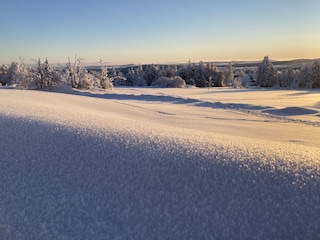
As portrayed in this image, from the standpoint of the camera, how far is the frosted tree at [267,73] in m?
50.1

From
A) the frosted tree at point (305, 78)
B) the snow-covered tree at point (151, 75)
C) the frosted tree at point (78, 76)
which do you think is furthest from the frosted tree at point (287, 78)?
the frosted tree at point (78, 76)

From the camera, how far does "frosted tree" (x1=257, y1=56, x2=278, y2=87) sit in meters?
50.1

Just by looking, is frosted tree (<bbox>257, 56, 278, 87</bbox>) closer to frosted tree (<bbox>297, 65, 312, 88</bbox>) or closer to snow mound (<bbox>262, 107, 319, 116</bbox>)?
frosted tree (<bbox>297, 65, 312, 88</bbox>)

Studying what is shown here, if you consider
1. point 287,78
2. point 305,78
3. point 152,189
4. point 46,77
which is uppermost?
point 46,77

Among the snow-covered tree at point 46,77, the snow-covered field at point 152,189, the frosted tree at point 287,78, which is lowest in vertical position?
the frosted tree at point 287,78

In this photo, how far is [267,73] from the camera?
50.2 meters

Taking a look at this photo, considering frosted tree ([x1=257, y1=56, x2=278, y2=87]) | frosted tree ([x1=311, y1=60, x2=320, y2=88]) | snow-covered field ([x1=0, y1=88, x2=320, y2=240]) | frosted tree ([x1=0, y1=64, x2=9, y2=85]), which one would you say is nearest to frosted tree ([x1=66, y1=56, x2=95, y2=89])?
snow-covered field ([x1=0, y1=88, x2=320, y2=240])

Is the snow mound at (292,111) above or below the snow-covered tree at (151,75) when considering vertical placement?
below

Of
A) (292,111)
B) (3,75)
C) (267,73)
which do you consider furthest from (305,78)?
(3,75)

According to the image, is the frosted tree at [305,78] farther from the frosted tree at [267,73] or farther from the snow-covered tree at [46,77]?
the snow-covered tree at [46,77]

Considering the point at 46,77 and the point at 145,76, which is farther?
the point at 145,76

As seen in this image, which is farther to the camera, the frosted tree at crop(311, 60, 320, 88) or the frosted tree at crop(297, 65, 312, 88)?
the frosted tree at crop(297, 65, 312, 88)

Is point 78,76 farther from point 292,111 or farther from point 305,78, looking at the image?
point 305,78

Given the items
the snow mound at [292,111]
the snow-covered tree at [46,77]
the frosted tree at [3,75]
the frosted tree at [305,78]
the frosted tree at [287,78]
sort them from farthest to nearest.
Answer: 1. the frosted tree at [3,75]
2. the frosted tree at [287,78]
3. the frosted tree at [305,78]
4. the snow-covered tree at [46,77]
5. the snow mound at [292,111]
